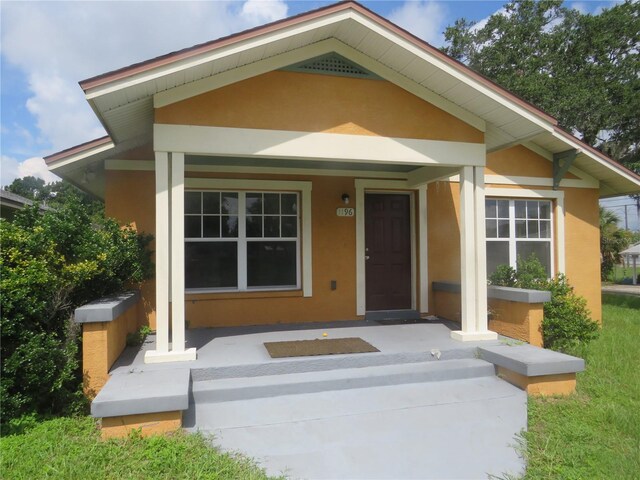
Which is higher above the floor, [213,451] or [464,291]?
[464,291]

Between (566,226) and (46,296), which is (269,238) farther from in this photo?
(566,226)

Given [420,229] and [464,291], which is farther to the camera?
[420,229]

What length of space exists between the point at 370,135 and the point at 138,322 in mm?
4499

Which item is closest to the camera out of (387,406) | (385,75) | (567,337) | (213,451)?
(213,451)

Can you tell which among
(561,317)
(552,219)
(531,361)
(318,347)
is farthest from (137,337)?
(552,219)

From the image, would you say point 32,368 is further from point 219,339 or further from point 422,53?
point 422,53

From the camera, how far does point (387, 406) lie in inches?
176

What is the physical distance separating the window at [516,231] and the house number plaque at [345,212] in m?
2.97

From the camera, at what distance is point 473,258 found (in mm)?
6023

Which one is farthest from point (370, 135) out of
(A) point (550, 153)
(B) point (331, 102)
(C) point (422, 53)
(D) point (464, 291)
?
(A) point (550, 153)

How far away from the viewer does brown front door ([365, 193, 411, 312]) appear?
8047mm

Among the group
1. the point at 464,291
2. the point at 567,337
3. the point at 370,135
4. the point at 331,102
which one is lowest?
the point at 567,337

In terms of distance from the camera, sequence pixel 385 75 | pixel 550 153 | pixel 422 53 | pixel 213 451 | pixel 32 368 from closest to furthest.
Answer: pixel 213 451
pixel 32 368
pixel 422 53
pixel 385 75
pixel 550 153

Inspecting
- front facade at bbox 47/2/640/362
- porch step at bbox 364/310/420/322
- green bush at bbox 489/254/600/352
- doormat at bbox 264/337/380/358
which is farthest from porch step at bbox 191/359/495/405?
porch step at bbox 364/310/420/322
